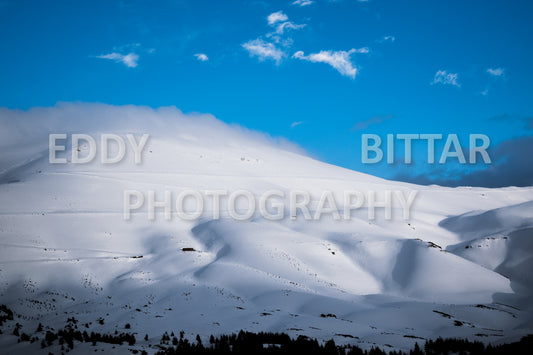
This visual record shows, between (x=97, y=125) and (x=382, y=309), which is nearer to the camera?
(x=382, y=309)

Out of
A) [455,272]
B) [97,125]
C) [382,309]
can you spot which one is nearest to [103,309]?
[382,309]

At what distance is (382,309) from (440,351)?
11599 millimetres

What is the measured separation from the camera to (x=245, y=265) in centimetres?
3538

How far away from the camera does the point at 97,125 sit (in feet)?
372

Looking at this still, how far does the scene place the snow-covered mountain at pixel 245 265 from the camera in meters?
22.3

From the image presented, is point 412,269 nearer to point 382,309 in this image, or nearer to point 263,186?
point 382,309

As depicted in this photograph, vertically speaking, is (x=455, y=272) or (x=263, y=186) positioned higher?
(x=263, y=186)

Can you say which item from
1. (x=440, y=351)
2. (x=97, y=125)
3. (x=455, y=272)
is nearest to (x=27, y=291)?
(x=440, y=351)

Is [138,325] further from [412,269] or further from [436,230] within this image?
[436,230]

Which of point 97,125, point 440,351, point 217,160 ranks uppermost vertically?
point 97,125

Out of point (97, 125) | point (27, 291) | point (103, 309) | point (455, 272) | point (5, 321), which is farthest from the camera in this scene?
point (97, 125)

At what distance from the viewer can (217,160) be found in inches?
3406

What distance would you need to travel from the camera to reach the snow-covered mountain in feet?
73.2

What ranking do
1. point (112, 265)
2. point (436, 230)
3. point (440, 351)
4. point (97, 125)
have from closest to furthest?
point (440, 351), point (112, 265), point (436, 230), point (97, 125)
